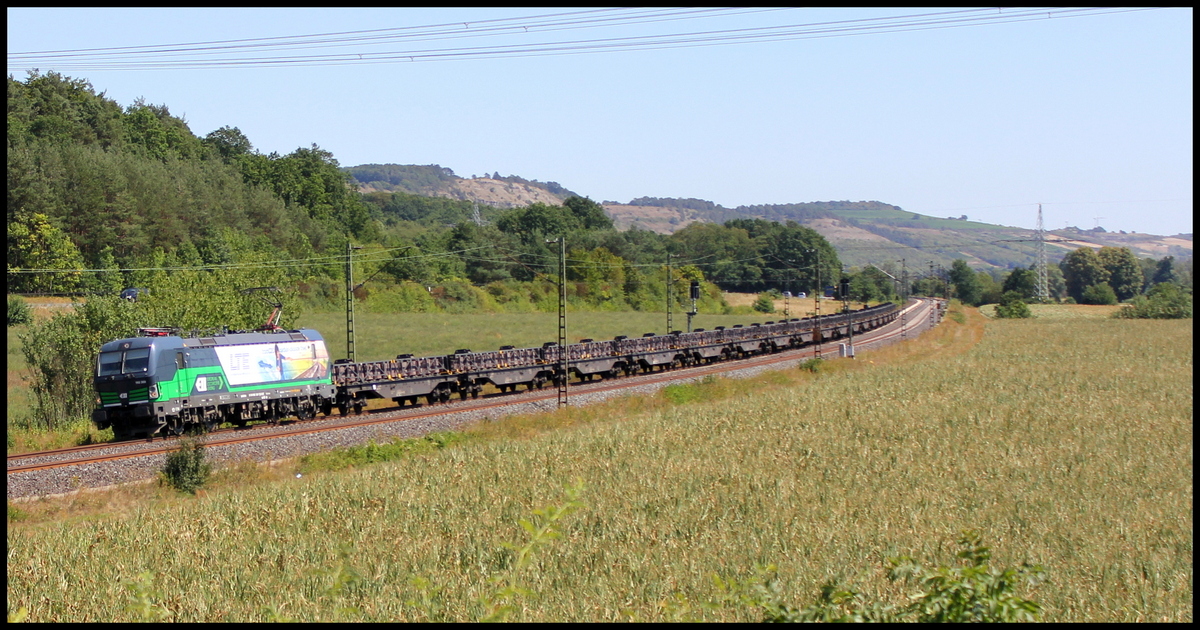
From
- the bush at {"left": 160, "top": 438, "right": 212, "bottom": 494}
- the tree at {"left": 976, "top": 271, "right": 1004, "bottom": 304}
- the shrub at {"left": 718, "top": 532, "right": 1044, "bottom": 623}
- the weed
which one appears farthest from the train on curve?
the tree at {"left": 976, "top": 271, "right": 1004, "bottom": 304}

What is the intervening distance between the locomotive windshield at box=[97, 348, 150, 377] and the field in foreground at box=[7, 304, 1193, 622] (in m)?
7.30

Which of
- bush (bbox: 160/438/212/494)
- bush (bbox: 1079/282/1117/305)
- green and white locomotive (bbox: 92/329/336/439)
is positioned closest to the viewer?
bush (bbox: 160/438/212/494)

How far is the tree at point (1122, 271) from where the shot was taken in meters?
125

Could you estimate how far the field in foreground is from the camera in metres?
12.0

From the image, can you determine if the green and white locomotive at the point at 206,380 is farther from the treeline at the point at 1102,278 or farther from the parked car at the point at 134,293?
the treeline at the point at 1102,278

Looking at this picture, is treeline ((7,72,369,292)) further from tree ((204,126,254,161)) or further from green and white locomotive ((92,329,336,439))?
green and white locomotive ((92,329,336,439))

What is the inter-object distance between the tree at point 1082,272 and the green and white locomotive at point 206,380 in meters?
125

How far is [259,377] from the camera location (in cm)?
3067

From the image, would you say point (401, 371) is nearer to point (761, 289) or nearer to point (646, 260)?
point (646, 260)

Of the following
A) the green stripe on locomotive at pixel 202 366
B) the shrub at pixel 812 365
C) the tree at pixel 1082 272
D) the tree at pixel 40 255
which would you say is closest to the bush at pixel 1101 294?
the tree at pixel 1082 272

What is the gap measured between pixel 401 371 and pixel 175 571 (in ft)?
74.0

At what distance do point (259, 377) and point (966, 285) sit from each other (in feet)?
511

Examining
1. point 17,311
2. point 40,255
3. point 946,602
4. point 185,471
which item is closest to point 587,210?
point 40,255

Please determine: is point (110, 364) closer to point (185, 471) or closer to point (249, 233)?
point (185, 471)
